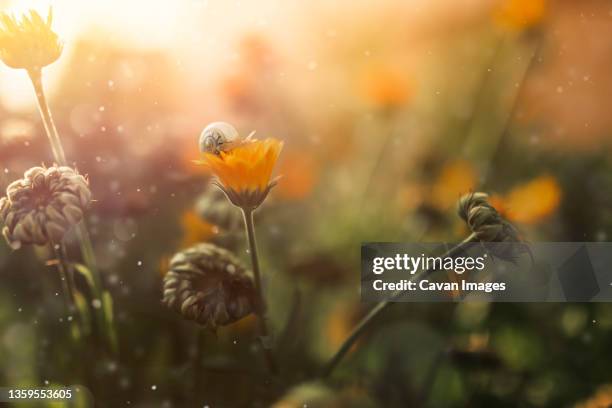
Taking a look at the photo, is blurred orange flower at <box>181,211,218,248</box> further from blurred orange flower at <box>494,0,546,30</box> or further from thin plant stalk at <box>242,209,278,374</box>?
blurred orange flower at <box>494,0,546,30</box>

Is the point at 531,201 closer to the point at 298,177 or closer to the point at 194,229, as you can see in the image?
the point at 298,177

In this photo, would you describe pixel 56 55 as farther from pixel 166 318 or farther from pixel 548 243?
pixel 548 243

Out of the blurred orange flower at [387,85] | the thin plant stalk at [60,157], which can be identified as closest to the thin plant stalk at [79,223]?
the thin plant stalk at [60,157]

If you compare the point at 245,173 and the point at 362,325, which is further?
the point at 362,325

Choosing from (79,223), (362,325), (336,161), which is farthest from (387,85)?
(79,223)

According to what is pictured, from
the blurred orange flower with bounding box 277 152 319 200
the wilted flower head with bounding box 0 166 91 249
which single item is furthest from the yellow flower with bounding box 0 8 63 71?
the blurred orange flower with bounding box 277 152 319 200

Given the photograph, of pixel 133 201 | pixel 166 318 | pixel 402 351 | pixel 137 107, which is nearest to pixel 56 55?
pixel 137 107

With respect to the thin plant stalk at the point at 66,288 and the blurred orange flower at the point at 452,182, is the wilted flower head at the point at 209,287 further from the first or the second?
the blurred orange flower at the point at 452,182
